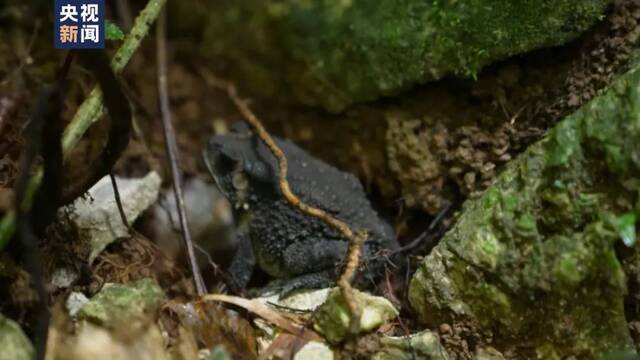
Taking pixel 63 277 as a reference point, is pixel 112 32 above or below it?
above

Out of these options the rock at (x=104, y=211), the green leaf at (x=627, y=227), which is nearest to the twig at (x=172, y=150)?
the rock at (x=104, y=211)

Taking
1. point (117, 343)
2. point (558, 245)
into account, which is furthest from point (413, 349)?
point (117, 343)

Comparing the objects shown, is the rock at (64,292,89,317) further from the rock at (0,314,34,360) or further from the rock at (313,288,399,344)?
the rock at (313,288,399,344)

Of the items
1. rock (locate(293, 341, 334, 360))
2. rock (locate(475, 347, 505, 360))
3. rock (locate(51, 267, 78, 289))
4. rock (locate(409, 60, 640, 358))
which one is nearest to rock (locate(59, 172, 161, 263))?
rock (locate(51, 267, 78, 289))

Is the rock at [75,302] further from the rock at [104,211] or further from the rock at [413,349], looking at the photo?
the rock at [413,349]

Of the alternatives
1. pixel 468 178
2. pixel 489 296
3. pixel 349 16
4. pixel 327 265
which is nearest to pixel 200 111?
pixel 349 16

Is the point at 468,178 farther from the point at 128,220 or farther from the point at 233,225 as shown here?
the point at 128,220

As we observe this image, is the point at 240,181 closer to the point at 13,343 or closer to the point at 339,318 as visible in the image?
the point at 339,318

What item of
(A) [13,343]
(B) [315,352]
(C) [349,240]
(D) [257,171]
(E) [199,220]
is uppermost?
(D) [257,171]
